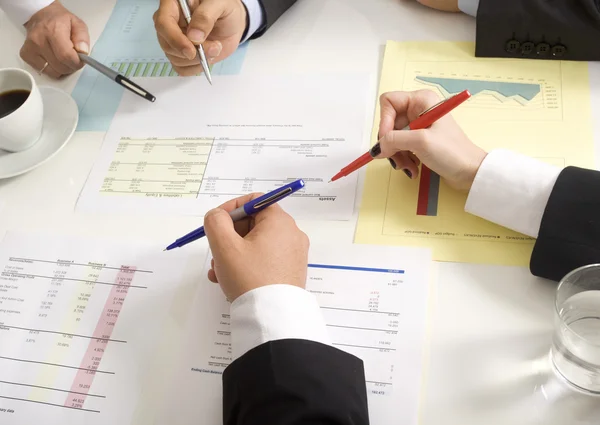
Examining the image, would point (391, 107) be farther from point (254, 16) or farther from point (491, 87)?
point (254, 16)

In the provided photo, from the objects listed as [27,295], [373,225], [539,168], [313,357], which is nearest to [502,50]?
[539,168]

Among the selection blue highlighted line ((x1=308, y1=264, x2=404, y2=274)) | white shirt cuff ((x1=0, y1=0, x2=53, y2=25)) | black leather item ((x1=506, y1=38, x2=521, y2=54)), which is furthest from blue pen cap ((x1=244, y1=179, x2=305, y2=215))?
white shirt cuff ((x1=0, y1=0, x2=53, y2=25))

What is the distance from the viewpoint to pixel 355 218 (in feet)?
2.66

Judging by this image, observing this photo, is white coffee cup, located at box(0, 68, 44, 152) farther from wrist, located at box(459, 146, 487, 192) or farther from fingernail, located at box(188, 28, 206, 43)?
wrist, located at box(459, 146, 487, 192)

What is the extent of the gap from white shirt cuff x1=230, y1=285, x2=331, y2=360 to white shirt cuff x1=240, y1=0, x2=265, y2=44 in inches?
21.3

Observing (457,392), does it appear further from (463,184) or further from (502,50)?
(502,50)

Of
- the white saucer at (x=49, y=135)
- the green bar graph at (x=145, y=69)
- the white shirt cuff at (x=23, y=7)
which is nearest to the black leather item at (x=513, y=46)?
the green bar graph at (x=145, y=69)

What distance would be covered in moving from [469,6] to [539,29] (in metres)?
0.13

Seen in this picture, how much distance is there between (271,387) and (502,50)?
0.63m

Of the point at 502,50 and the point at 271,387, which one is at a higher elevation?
the point at 502,50

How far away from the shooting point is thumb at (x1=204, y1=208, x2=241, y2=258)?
0.71 m

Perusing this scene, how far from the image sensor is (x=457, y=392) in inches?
25.7

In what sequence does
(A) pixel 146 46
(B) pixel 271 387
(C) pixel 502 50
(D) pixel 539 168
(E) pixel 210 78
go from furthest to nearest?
(A) pixel 146 46
(E) pixel 210 78
(C) pixel 502 50
(D) pixel 539 168
(B) pixel 271 387

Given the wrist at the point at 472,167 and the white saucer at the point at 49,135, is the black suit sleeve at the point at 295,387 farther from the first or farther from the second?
the white saucer at the point at 49,135
